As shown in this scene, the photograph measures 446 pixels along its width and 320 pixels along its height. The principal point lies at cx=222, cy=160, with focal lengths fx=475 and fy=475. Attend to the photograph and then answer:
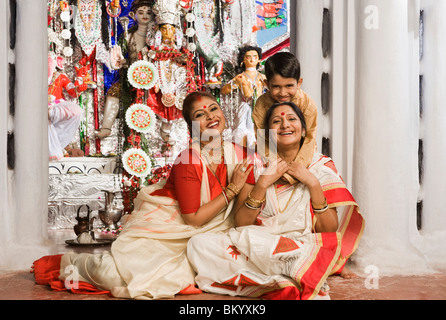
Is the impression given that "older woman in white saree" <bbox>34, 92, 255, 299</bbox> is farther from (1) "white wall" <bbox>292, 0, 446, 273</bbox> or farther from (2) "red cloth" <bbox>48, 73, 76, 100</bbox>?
(2) "red cloth" <bbox>48, 73, 76, 100</bbox>

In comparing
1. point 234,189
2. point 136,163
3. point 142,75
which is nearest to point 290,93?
point 234,189

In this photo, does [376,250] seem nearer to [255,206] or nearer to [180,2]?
[255,206]

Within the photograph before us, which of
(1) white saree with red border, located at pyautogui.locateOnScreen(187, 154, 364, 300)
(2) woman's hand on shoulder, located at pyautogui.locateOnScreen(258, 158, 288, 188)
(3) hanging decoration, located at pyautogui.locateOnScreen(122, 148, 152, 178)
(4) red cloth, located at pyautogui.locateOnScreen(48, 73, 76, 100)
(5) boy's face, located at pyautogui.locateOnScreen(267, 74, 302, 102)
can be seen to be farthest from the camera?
(4) red cloth, located at pyautogui.locateOnScreen(48, 73, 76, 100)

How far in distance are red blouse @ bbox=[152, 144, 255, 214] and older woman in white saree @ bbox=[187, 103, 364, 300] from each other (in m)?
0.17

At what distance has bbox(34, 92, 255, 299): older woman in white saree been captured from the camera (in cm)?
267

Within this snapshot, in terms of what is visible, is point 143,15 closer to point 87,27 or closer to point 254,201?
point 87,27

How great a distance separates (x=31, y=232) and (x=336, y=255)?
2.41 metres

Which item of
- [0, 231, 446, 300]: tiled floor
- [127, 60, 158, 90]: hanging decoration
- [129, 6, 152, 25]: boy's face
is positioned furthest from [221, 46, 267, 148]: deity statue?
[0, 231, 446, 300]: tiled floor

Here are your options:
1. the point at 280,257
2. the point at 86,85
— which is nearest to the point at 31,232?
the point at 280,257

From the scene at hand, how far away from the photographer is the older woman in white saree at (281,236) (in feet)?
8.36

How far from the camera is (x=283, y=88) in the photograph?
2893 millimetres

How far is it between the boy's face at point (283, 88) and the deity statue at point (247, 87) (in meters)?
3.81

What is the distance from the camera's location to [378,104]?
3.44 metres

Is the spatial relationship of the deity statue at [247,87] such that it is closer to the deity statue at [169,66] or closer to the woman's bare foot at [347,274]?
the deity statue at [169,66]
